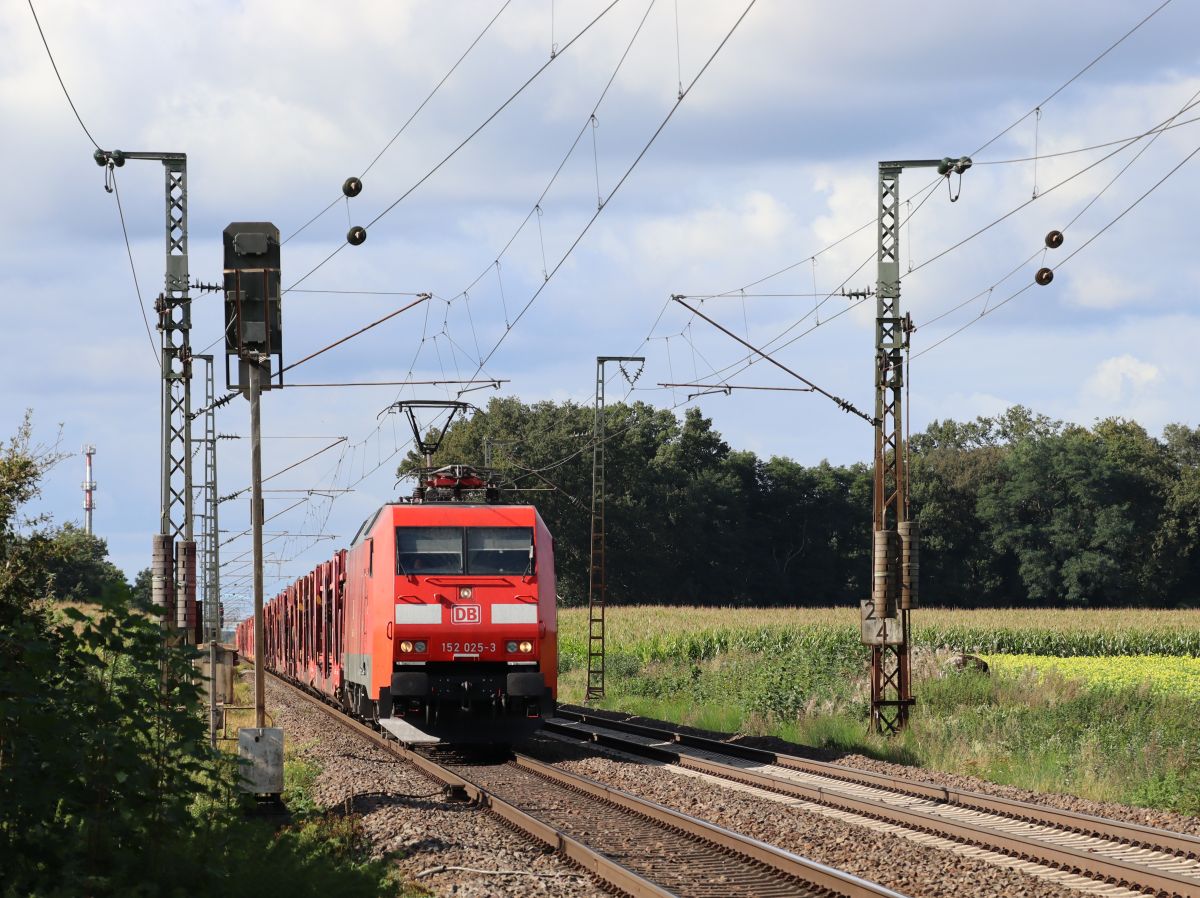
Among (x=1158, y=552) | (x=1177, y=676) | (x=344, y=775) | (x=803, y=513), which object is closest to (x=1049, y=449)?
(x=1158, y=552)

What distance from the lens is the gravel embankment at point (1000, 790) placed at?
556 inches

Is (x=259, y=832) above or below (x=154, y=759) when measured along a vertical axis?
below

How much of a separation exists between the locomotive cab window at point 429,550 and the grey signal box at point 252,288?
5557 mm

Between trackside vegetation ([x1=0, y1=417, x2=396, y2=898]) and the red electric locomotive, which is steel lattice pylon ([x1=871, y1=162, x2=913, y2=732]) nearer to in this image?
the red electric locomotive

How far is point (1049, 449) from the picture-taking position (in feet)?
324

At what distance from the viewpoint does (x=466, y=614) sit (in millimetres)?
19891

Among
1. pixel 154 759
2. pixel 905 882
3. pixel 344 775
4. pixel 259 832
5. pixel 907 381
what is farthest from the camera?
pixel 907 381

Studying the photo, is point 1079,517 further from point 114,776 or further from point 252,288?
point 114,776

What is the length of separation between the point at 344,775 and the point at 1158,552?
83740 mm

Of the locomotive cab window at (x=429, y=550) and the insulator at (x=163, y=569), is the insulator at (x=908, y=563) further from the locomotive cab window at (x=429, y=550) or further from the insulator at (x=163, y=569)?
the insulator at (x=163, y=569)

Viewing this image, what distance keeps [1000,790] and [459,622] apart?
7.17 metres

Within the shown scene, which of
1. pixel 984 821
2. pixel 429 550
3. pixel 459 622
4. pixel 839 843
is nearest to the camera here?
pixel 839 843

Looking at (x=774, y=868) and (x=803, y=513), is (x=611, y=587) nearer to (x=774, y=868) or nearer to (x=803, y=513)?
(x=803, y=513)

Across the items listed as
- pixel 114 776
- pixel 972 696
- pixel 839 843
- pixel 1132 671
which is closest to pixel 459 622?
pixel 839 843
